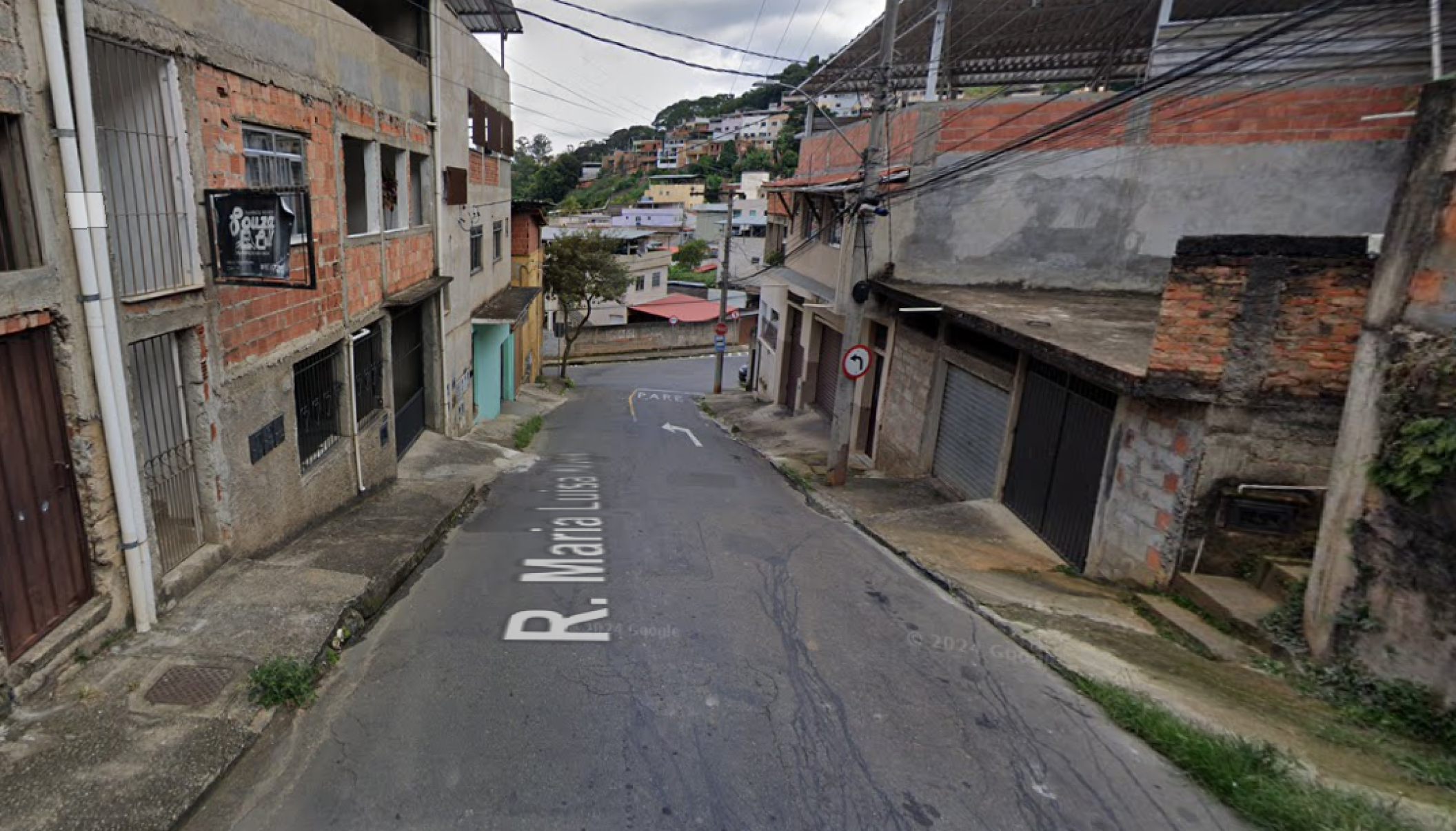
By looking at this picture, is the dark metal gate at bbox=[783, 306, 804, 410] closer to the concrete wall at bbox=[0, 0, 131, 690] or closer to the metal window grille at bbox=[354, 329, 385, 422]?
the metal window grille at bbox=[354, 329, 385, 422]

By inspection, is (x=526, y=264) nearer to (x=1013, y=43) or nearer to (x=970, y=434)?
(x=1013, y=43)

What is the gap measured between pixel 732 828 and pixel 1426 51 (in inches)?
626

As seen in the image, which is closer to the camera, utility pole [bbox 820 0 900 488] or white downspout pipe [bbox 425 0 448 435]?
utility pole [bbox 820 0 900 488]

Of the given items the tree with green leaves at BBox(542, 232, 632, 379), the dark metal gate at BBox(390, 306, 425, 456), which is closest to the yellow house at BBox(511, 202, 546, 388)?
the tree with green leaves at BBox(542, 232, 632, 379)

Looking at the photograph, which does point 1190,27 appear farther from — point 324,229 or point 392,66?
point 324,229

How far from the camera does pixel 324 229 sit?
8.38m

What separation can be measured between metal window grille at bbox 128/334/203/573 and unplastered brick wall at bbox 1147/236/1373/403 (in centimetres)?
822

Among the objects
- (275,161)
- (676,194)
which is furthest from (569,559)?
(676,194)

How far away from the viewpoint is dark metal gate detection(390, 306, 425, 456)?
1262 cm

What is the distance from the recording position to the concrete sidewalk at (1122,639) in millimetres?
4293

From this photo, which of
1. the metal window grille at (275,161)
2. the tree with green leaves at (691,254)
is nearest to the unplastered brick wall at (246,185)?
the metal window grille at (275,161)

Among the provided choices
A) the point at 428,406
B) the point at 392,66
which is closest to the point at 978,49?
the point at 392,66

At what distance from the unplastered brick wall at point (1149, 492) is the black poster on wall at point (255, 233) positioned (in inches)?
295

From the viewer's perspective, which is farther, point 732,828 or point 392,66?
point 392,66
